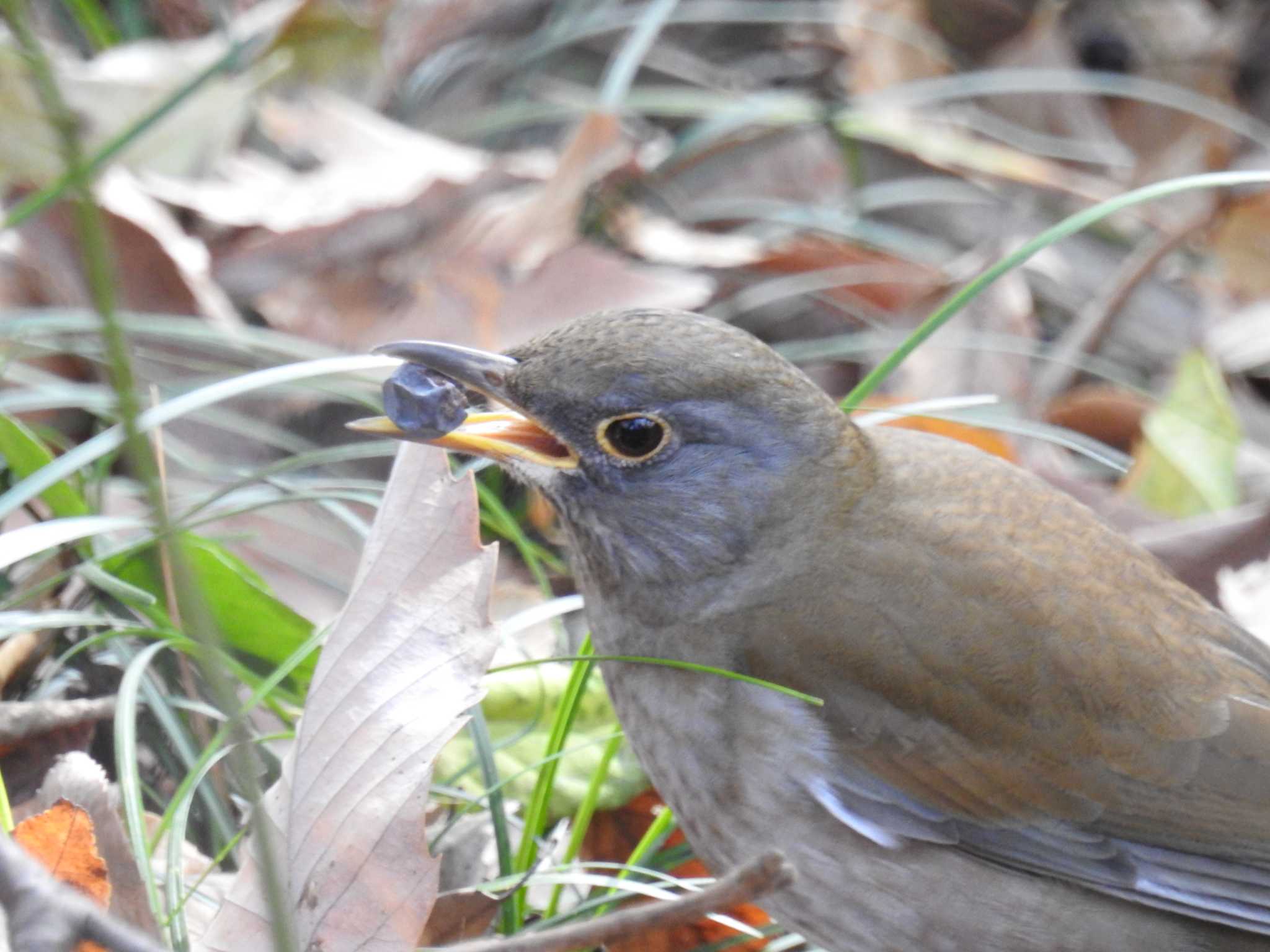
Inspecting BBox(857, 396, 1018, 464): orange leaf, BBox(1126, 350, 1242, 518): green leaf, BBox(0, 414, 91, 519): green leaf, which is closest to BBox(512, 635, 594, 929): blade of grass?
BBox(0, 414, 91, 519): green leaf

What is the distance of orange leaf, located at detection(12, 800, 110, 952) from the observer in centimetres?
201

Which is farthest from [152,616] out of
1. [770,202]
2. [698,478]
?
[770,202]

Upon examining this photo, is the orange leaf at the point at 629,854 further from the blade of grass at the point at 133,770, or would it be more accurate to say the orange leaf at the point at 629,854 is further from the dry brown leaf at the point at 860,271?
the dry brown leaf at the point at 860,271

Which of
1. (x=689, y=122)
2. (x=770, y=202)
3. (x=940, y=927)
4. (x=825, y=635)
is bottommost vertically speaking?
(x=940, y=927)

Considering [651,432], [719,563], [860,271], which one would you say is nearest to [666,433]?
[651,432]

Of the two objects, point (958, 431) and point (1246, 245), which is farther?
point (1246, 245)

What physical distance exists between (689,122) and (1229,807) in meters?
3.62

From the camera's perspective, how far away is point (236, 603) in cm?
286

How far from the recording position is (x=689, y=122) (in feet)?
18.5

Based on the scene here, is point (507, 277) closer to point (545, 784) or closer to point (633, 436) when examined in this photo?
point (633, 436)

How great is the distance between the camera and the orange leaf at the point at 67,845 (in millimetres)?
2012

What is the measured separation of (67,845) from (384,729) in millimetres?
474

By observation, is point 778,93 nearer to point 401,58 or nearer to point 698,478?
point 401,58

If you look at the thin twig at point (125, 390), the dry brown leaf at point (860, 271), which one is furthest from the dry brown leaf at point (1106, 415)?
the thin twig at point (125, 390)
